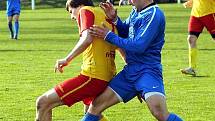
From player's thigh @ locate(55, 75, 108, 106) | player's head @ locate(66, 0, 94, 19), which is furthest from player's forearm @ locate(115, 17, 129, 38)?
player's thigh @ locate(55, 75, 108, 106)

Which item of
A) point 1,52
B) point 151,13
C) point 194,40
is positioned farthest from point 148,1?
point 1,52

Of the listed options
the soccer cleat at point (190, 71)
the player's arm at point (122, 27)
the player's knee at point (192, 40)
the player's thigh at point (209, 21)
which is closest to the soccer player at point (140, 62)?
the player's arm at point (122, 27)

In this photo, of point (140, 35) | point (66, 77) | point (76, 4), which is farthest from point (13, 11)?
point (140, 35)

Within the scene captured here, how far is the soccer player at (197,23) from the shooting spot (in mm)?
14781

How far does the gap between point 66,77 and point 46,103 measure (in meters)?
6.97

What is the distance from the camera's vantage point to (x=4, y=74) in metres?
15.3

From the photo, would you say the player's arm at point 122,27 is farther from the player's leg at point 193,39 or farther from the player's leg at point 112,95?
the player's leg at point 193,39

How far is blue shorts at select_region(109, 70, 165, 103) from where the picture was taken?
756cm

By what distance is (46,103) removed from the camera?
7.71 meters

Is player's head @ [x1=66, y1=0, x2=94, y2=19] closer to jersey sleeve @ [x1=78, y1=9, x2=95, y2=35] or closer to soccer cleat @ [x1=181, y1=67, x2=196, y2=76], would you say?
jersey sleeve @ [x1=78, y1=9, x2=95, y2=35]

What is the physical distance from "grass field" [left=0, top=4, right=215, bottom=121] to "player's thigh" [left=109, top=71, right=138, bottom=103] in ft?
7.85

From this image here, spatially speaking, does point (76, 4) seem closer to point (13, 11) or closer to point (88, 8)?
point (88, 8)

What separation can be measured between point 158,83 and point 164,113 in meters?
0.33

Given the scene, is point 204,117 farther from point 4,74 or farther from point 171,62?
point 171,62
